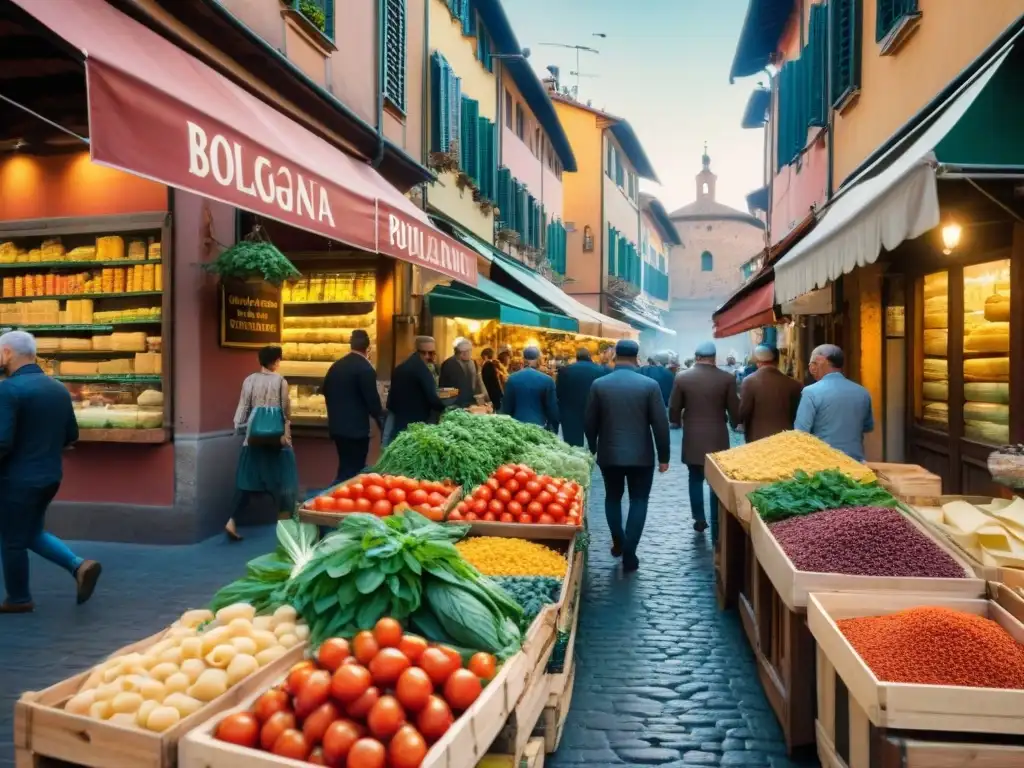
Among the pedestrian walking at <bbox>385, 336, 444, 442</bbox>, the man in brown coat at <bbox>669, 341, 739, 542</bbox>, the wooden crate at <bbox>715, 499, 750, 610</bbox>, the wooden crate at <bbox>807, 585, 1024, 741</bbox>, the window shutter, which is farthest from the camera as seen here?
the window shutter

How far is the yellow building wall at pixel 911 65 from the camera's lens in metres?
6.37

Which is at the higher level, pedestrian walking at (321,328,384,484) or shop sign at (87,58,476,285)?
shop sign at (87,58,476,285)

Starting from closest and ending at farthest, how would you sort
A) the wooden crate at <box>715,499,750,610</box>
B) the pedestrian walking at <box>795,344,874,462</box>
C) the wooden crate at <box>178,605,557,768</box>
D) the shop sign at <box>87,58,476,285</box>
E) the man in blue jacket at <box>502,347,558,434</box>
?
the wooden crate at <box>178,605,557,768</box>
the shop sign at <box>87,58,476,285</box>
the wooden crate at <box>715,499,750,610</box>
the pedestrian walking at <box>795,344,874,462</box>
the man in blue jacket at <box>502,347,558,434</box>

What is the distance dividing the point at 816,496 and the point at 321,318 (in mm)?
8461

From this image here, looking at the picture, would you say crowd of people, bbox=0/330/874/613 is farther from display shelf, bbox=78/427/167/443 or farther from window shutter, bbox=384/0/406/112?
window shutter, bbox=384/0/406/112

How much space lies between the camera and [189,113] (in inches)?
171

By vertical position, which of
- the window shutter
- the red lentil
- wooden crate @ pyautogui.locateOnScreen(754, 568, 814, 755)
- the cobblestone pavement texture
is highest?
the window shutter

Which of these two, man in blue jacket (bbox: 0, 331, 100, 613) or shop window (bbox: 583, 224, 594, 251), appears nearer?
man in blue jacket (bbox: 0, 331, 100, 613)

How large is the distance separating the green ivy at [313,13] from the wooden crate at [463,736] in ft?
26.4

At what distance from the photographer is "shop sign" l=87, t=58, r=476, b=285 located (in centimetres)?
379

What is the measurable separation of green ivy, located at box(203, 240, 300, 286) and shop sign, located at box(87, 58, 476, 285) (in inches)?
41.0

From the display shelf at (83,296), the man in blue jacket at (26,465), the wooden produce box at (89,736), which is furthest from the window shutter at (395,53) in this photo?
the wooden produce box at (89,736)

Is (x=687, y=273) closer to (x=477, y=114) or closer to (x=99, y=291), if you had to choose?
(x=477, y=114)

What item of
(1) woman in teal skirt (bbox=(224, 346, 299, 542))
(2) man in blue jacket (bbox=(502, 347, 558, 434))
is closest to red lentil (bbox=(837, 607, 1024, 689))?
(1) woman in teal skirt (bbox=(224, 346, 299, 542))
